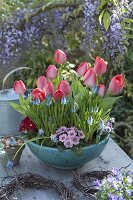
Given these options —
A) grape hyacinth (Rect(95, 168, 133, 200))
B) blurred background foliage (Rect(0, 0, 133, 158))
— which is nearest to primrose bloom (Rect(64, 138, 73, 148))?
grape hyacinth (Rect(95, 168, 133, 200))

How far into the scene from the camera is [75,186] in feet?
4.92

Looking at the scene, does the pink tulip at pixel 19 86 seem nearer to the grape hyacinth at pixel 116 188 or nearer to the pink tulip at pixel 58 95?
the pink tulip at pixel 58 95

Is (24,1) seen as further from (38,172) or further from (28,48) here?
(38,172)

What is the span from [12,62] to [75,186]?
1.82 metres

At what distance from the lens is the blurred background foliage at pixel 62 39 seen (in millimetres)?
2754

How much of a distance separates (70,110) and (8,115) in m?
0.43

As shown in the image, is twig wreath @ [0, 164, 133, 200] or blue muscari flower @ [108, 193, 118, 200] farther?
twig wreath @ [0, 164, 133, 200]

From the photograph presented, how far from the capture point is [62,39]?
319cm

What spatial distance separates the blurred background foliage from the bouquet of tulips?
1.16 m

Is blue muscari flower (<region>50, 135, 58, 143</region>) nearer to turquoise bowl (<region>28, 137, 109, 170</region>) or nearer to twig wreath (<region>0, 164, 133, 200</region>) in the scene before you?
turquoise bowl (<region>28, 137, 109, 170</region>)

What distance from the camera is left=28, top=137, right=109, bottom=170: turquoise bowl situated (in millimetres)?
1519

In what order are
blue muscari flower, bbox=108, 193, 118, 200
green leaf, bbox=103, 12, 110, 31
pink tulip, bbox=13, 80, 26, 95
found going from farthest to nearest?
green leaf, bbox=103, 12, 110, 31, pink tulip, bbox=13, 80, 26, 95, blue muscari flower, bbox=108, 193, 118, 200

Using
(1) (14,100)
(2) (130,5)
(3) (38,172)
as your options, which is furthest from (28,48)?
(3) (38,172)

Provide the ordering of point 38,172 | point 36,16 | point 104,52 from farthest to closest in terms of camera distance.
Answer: point 36,16 → point 104,52 → point 38,172
